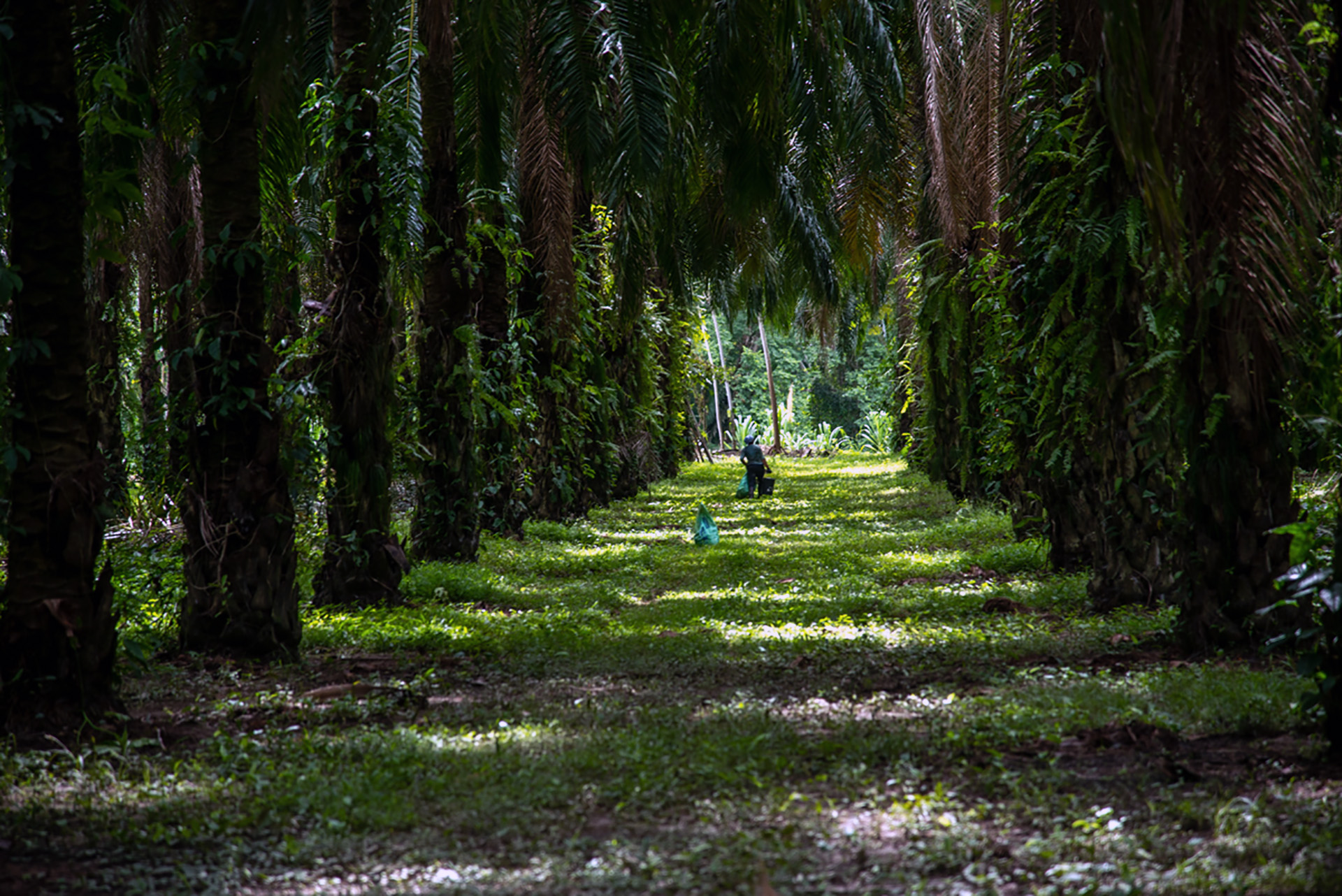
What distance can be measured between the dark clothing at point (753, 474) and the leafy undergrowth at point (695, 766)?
13102 mm

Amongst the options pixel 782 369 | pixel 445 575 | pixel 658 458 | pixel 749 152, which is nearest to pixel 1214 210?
pixel 749 152

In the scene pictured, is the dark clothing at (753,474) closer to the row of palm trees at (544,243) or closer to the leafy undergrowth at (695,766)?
the row of palm trees at (544,243)

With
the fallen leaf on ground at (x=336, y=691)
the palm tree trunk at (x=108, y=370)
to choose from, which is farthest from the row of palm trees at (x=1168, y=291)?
the palm tree trunk at (x=108, y=370)

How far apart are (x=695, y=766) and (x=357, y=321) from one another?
487 centimetres

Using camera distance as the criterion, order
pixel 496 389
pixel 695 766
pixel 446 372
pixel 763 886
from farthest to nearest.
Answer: pixel 496 389
pixel 446 372
pixel 695 766
pixel 763 886

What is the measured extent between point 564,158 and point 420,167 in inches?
127

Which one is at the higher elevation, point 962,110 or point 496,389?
point 962,110

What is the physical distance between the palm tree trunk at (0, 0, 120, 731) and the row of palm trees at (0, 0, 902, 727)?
12mm

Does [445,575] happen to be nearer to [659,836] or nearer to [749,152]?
[749,152]

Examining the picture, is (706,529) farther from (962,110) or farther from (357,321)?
(357,321)

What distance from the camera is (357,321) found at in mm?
7848

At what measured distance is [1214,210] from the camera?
Result: 5.19m

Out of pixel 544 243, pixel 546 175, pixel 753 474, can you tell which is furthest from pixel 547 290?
pixel 753 474

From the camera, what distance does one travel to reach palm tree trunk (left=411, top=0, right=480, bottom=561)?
10008mm
